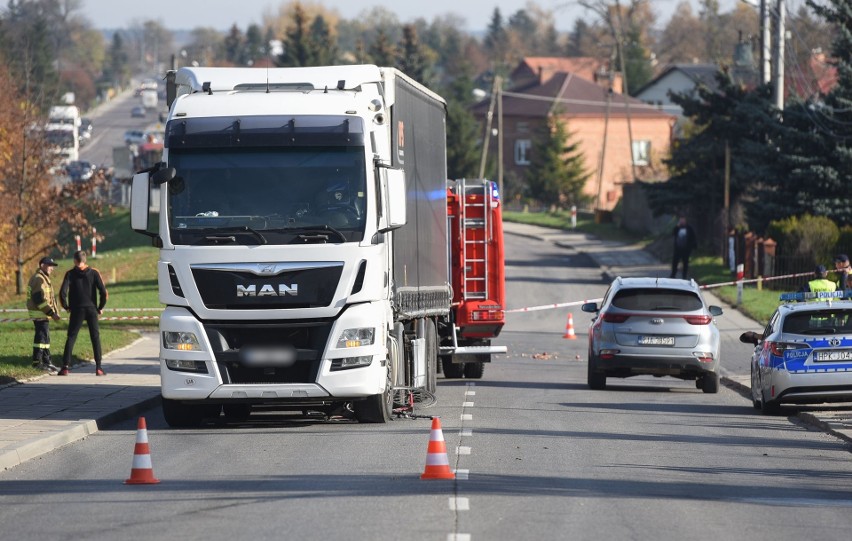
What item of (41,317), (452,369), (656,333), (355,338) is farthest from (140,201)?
(452,369)

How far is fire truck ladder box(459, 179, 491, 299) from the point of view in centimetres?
2144

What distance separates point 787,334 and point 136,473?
9.27 meters

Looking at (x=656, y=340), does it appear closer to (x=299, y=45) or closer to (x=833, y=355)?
(x=833, y=355)

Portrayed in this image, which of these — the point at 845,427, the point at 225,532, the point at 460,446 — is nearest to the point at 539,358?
the point at 845,427

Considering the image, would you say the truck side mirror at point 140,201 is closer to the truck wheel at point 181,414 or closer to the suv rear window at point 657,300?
the truck wheel at point 181,414

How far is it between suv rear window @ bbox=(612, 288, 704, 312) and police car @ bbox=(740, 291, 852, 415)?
268 centimetres

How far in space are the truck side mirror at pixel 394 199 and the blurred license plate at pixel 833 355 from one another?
5.79 meters

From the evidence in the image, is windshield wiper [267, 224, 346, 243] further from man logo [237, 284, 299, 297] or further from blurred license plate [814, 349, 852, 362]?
blurred license plate [814, 349, 852, 362]

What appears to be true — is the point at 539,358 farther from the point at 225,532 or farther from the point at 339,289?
the point at 225,532

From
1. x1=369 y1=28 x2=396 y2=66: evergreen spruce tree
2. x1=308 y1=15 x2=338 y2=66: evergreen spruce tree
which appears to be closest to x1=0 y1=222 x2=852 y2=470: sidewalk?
x1=308 y1=15 x2=338 y2=66: evergreen spruce tree

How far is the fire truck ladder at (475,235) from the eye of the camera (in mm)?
21438

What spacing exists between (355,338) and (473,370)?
27.6 feet

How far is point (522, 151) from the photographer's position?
102438 millimetres

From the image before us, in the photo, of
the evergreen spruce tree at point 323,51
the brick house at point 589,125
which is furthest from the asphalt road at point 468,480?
the brick house at point 589,125
